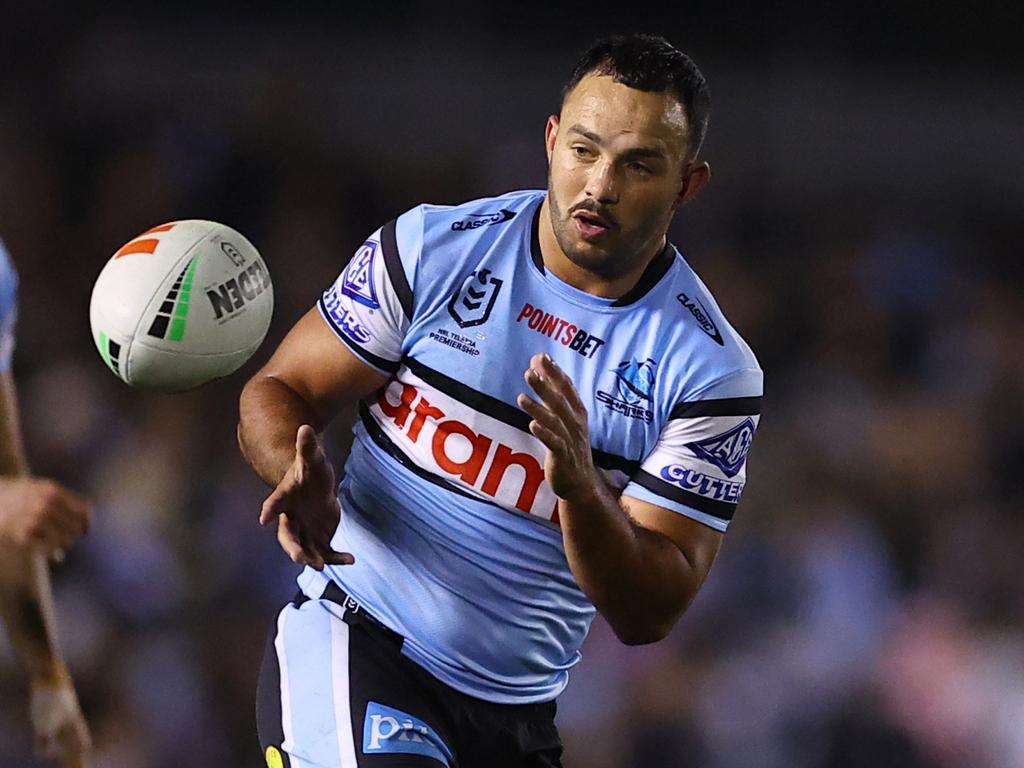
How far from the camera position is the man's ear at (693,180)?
11.9ft

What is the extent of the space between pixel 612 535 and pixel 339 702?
0.67 meters

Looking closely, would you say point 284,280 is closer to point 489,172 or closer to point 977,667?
point 489,172

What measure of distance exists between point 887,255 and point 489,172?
7.92 feet

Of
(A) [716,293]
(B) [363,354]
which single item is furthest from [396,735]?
(A) [716,293]

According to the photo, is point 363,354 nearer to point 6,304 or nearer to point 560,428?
point 560,428

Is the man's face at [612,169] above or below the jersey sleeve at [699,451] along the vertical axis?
above

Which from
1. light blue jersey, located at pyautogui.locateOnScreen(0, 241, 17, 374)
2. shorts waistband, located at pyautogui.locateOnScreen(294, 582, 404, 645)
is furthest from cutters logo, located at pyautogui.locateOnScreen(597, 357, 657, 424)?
light blue jersey, located at pyautogui.locateOnScreen(0, 241, 17, 374)

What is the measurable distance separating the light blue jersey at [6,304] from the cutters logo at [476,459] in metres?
0.92

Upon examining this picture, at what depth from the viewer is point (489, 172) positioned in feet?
30.9

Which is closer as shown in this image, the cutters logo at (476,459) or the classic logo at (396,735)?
the classic logo at (396,735)

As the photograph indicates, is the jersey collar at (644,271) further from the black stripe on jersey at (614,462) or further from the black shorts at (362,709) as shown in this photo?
the black shorts at (362,709)

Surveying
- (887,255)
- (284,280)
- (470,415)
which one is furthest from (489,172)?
(470,415)

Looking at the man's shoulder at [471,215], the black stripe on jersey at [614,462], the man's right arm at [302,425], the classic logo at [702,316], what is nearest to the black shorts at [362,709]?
the man's right arm at [302,425]

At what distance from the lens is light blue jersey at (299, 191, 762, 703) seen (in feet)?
11.6
